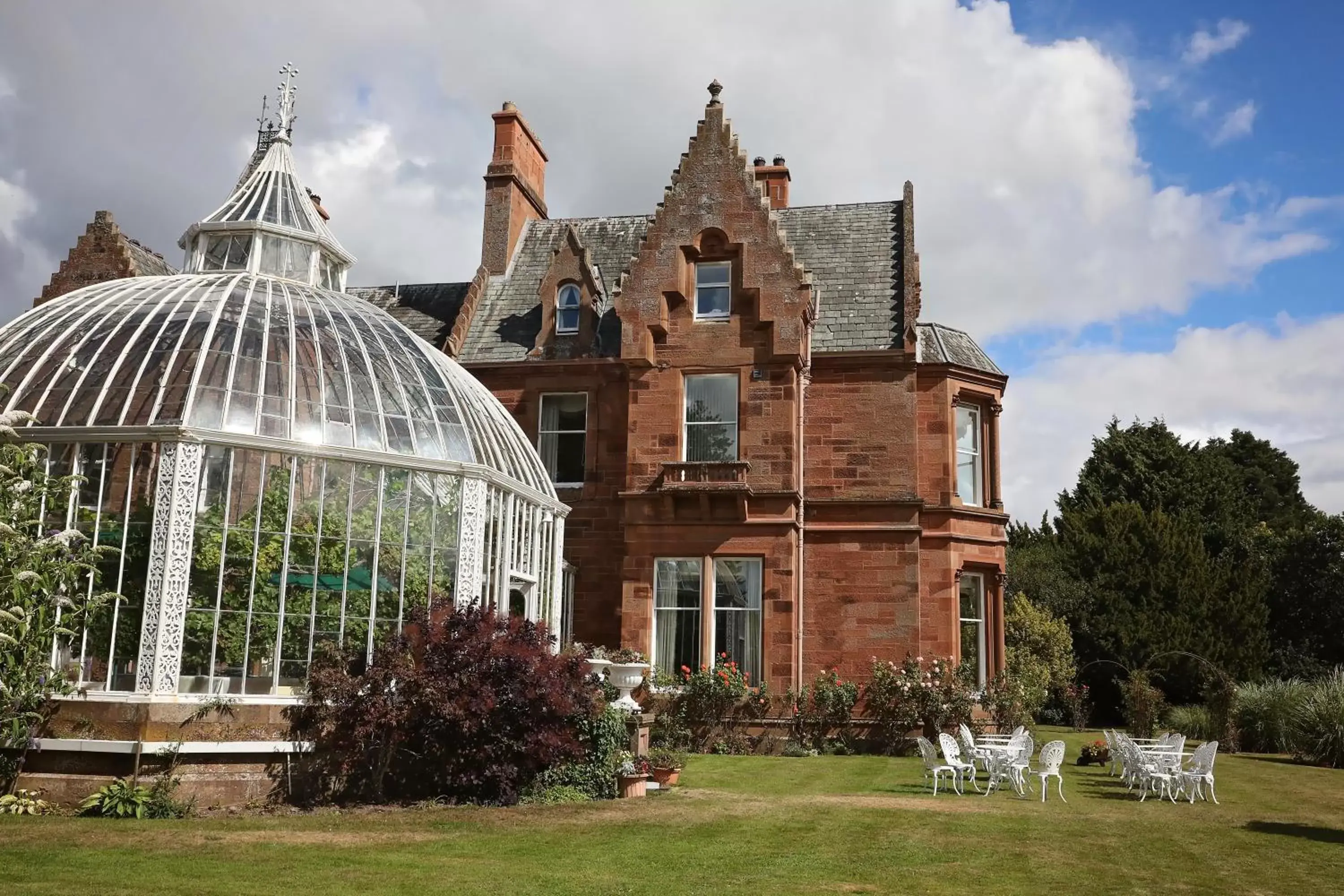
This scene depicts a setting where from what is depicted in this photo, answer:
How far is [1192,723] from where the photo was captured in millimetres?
28016

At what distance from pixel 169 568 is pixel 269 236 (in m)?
7.48

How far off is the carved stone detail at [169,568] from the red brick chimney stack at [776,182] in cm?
1746

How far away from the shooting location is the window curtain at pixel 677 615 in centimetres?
2217

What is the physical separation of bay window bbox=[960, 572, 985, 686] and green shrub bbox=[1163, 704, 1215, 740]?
6.52 metres

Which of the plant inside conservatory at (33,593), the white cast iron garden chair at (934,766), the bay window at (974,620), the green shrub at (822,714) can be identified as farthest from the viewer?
the bay window at (974,620)

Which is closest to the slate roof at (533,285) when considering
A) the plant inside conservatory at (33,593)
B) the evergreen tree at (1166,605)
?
the plant inside conservatory at (33,593)

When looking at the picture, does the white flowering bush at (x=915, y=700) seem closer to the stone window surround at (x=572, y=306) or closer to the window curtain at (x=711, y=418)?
the window curtain at (x=711, y=418)

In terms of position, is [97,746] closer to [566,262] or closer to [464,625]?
[464,625]

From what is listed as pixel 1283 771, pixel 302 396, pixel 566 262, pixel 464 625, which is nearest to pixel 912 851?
pixel 464 625

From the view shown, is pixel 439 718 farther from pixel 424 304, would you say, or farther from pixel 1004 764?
pixel 424 304

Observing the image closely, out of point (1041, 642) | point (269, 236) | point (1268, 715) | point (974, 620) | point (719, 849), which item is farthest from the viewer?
point (1041, 642)

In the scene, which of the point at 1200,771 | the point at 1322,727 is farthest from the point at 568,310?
the point at 1322,727

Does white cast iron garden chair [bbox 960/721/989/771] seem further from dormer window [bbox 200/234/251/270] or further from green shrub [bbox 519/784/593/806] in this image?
dormer window [bbox 200/234/251/270]

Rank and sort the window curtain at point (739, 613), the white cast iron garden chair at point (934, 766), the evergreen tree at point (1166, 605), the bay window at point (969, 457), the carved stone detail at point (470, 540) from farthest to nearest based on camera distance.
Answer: the evergreen tree at point (1166, 605)
the bay window at point (969, 457)
the window curtain at point (739, 613)
the carved stone detail at point (470, 540)
the white cast iron garden chair at point (934, 766)
